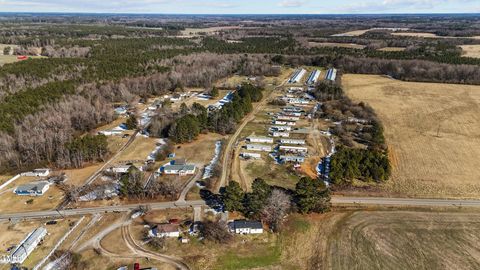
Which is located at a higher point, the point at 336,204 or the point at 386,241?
the point at 336,204

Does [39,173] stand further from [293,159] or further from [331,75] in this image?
[331,75]

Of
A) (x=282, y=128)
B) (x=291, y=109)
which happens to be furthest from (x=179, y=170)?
(x=291, y=109)

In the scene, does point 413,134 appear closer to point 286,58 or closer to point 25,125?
point 25,125

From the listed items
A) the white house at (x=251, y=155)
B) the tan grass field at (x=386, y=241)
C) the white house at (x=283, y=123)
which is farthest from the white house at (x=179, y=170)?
the white house at (x=283, y=123)

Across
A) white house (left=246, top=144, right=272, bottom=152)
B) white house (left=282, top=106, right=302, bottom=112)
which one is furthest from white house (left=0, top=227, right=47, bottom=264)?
white house (left=282, top=106, right=302, bottom=112)

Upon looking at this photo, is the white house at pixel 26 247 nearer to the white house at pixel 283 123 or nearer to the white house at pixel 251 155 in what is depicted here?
the white house at pixel 251 155

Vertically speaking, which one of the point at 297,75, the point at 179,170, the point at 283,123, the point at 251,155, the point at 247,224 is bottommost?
the point at 247,224

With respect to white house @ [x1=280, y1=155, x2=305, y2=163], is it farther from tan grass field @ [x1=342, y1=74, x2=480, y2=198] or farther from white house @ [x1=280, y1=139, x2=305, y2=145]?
tan grass field @ [x1=342, y1=74, x2=480, y2=198]
